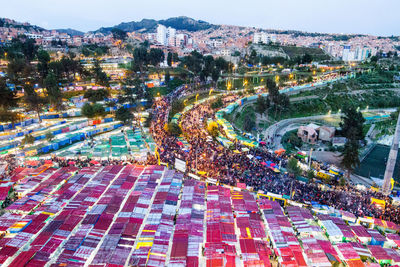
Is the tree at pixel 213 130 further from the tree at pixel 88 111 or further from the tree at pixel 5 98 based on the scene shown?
the tree at pixel 5 98

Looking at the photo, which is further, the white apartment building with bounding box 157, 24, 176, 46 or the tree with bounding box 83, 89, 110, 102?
the white apartment building with bounding box 157, 24, 176, 46

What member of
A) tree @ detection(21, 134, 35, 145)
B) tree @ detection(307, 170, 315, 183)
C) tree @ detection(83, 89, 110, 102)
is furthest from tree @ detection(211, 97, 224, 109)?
tree @ detection(21, 134, 35, 145)

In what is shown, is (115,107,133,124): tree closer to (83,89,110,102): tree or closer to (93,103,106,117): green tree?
(93,103,106,117): green tree

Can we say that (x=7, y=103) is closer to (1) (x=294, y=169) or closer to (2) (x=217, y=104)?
(2) (x=217, y=104)

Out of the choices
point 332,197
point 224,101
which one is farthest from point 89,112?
point 332,197

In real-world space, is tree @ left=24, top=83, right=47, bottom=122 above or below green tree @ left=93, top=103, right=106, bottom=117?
above

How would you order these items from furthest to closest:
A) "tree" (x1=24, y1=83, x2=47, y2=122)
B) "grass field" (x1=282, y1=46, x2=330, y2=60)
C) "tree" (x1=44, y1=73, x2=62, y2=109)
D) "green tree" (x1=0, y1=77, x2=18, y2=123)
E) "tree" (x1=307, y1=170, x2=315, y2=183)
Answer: "grass field" (x1=282, y1=46, x2=330, y2=60) < "tree" (x1=44, y1=73, x2=62, y2=109) < "tree" (x1=24, y1=83, x2=47, y2=122) < "green tree" (x1=0, y1=77, x2=18, y2=123) < "tree" (x1=307, y1=170, x2=315, y2=183)

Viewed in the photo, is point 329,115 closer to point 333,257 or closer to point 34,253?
point 333,257

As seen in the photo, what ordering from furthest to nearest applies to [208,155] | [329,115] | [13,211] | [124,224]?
[329,115] < [208,155] < [13,211] < [124,224]

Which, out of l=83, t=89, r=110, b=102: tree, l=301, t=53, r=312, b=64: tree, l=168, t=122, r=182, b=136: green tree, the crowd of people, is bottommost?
the crowd of people
